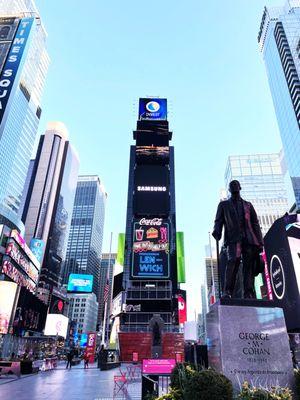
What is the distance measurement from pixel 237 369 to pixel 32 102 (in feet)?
456

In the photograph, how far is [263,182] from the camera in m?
146

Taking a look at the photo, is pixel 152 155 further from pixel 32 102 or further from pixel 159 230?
pixel 32 102

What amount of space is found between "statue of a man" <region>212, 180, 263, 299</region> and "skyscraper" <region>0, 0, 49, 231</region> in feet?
197

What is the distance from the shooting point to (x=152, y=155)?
6925cm

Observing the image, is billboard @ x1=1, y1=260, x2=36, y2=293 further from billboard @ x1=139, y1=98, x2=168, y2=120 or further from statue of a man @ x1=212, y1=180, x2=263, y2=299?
statue of a man @ x1=212, y1=180, x2=263, y2=299

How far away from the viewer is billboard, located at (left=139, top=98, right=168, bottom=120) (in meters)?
72.6

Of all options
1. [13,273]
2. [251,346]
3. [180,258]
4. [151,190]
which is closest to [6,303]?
[13,273]

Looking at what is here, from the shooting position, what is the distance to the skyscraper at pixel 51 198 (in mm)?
140250

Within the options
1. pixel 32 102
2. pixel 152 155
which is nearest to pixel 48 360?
pixel 152 155

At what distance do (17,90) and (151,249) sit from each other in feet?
266

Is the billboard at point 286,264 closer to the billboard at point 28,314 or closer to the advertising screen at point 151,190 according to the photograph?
the advertising screen at point 151,190

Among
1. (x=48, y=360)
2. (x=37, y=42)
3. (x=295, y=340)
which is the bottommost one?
(x=48, y=360)

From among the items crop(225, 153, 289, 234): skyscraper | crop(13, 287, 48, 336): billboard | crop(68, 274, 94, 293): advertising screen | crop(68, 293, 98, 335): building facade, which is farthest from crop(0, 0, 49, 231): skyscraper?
crop(225, 153, 289, 234): skyscraper

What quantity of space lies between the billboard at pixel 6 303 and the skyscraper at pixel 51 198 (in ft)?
315
